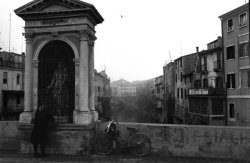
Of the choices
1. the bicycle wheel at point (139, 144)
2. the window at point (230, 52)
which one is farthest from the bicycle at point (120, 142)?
the window at point (230, 52)

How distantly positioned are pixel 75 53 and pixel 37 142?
3.72 m

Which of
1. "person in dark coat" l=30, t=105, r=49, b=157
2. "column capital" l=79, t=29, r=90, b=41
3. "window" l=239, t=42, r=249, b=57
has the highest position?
"window" l=239, t=42, r=249, b=57

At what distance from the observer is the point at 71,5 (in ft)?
33.7

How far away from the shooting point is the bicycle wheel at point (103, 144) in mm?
9742

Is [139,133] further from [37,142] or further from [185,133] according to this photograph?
[37,142]

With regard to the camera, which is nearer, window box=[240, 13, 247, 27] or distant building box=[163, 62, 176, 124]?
window box=[240, 13, 247, 27]

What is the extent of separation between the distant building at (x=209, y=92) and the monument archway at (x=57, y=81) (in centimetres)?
2527

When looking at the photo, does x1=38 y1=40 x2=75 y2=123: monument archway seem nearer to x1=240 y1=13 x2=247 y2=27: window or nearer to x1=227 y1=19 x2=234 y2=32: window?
x1=240 y1=13 x2=247 y2=27: window

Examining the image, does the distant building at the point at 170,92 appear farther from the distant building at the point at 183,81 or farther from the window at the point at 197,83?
the window at the point at 197,83

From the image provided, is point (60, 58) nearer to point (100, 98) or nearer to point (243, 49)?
point (243, 49)

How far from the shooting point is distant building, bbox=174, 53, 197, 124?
4269cm

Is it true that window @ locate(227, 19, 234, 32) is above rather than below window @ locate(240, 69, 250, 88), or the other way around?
above

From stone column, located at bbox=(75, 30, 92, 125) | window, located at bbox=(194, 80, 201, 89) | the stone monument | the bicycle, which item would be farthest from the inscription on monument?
window, located at bbox=(194, 80, 201, 89)

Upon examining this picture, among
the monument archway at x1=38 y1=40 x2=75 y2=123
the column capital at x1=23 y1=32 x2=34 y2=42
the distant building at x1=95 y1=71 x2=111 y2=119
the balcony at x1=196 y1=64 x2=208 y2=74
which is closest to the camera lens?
the column capital at x1=23 y1=32 x2=34 y2=42
